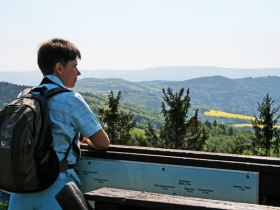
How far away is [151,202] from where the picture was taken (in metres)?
2.07

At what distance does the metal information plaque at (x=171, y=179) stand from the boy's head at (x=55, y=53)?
70 centimetres

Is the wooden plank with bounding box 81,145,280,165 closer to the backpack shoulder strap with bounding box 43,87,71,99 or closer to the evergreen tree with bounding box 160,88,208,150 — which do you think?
the backpack shoulder strap with bounding box 43,87,71,99

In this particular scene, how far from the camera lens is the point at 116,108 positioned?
2432 inches

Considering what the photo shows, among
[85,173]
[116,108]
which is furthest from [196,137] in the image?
[85,173]

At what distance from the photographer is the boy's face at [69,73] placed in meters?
2.99

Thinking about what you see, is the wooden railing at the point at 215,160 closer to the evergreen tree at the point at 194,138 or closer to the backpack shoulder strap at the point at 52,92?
the backpack shoulder strap at the point at 52,92

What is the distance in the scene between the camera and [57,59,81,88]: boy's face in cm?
299

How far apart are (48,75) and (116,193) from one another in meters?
1.11

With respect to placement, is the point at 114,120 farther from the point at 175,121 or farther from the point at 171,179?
the point at 171,179

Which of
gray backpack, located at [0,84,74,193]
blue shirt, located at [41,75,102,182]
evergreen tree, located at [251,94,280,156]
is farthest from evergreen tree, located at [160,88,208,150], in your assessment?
gray backpack, located at [0,84,74,193]

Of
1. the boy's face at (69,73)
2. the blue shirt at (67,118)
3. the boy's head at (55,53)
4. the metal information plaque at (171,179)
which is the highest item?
the boy's head at (55,53)

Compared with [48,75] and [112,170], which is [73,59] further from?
[112,170]

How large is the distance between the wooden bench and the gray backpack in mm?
453

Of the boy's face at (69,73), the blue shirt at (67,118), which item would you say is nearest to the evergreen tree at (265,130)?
the boy's face at (69,73)
